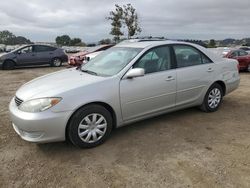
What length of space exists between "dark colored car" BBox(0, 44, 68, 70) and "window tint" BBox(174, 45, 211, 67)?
1153 centimetres

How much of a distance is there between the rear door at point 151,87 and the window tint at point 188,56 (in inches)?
8.4

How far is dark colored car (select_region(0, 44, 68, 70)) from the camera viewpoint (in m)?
14.3

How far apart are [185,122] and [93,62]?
207 cm

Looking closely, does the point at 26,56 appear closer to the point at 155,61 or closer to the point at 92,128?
the point at 155,61

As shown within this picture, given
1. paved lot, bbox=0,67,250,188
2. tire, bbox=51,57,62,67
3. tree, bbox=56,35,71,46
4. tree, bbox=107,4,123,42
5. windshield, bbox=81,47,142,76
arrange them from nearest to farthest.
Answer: paved lot, bbox=0,67,250,188
windshield, bbox=81,47,142,76
tire, bbox=51,57,62,67
tree, bbox=107,4,123,42
tree, bbox=56,35,71,46

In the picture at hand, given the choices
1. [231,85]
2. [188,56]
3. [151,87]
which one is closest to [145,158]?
[151,87]

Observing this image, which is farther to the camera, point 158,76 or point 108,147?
point 158,76

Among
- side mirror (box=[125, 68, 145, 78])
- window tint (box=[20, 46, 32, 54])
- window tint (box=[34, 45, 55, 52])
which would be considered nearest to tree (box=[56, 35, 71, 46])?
window tint (box=[34, 45, 55, 52])

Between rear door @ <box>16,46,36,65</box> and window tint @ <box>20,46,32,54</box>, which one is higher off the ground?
window tint @ <box>20,46,32,54</box>

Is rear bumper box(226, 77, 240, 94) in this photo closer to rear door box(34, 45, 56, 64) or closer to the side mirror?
the side mirror

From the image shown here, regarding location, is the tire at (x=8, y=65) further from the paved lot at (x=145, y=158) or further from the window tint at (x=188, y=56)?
the window tint at (x=188, y=56)

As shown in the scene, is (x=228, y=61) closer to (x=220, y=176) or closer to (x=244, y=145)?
(x=244, y=145)

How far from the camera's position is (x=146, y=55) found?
451 cm

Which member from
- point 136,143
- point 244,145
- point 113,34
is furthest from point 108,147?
point 113,34
